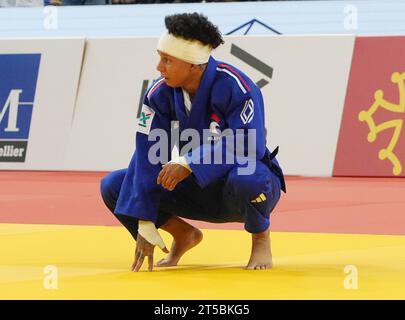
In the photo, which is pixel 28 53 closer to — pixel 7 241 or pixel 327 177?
pixel 327 177

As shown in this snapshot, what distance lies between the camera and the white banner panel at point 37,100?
9.48 m

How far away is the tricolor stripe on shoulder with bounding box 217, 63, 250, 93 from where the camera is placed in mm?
4070

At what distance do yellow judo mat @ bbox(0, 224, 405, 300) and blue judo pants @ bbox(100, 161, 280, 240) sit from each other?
22 cm

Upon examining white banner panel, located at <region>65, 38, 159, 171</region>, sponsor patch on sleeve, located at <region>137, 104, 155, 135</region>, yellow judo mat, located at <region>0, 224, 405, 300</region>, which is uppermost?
white banner panel, located at <region>65, 38, 159, 171</region>

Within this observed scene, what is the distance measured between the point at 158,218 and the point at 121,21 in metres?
7.32

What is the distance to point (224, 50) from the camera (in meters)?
9.07

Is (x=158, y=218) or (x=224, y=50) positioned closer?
(x=158, y=218)

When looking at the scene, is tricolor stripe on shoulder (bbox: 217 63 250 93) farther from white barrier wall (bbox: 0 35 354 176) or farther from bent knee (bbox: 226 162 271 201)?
white barrier wall (bbox: 0 35 354 176)

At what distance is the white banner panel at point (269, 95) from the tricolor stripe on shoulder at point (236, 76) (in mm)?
4701

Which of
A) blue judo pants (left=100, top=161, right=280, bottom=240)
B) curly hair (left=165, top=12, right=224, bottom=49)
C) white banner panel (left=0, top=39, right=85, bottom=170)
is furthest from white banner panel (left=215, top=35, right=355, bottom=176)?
curly hair (left=165, top=12, right=224, bottom=49)

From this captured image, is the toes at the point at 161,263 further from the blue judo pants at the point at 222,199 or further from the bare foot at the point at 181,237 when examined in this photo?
the blue judo pants at the point at 222,199

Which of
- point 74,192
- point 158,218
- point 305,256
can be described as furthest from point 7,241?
point 74,192
